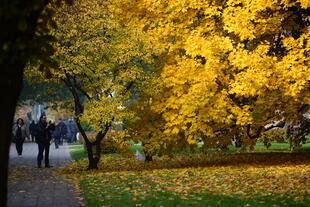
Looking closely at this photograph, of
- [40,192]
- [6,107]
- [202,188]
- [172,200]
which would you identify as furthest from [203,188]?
[6,107]

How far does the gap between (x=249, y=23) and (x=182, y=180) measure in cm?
536

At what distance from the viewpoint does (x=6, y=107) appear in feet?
21.8

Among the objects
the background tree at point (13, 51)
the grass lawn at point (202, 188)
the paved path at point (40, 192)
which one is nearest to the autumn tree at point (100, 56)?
the grass lawn at point (202, 188)

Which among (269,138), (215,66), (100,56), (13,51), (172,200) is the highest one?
(100,56)

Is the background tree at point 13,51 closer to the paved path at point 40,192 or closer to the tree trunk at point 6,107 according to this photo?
the tree trunk at point 6,107

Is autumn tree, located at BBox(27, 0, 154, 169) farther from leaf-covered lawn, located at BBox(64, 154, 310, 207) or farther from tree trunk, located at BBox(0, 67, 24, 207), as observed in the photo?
tree trunk, located at BBox(0, 67, 24, 207)

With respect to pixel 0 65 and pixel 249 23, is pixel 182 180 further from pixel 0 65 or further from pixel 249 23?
pixel 0 65

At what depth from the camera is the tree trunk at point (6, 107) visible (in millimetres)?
6574

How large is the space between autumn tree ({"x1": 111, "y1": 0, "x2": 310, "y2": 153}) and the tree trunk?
36.1 ft

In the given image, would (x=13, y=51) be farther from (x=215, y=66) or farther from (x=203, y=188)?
(x=215, y=66)

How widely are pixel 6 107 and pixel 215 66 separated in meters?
11.8

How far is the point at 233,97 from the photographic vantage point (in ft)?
65.1

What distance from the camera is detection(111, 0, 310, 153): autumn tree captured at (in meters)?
17.3

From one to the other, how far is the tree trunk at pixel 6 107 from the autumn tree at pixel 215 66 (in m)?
11.0
